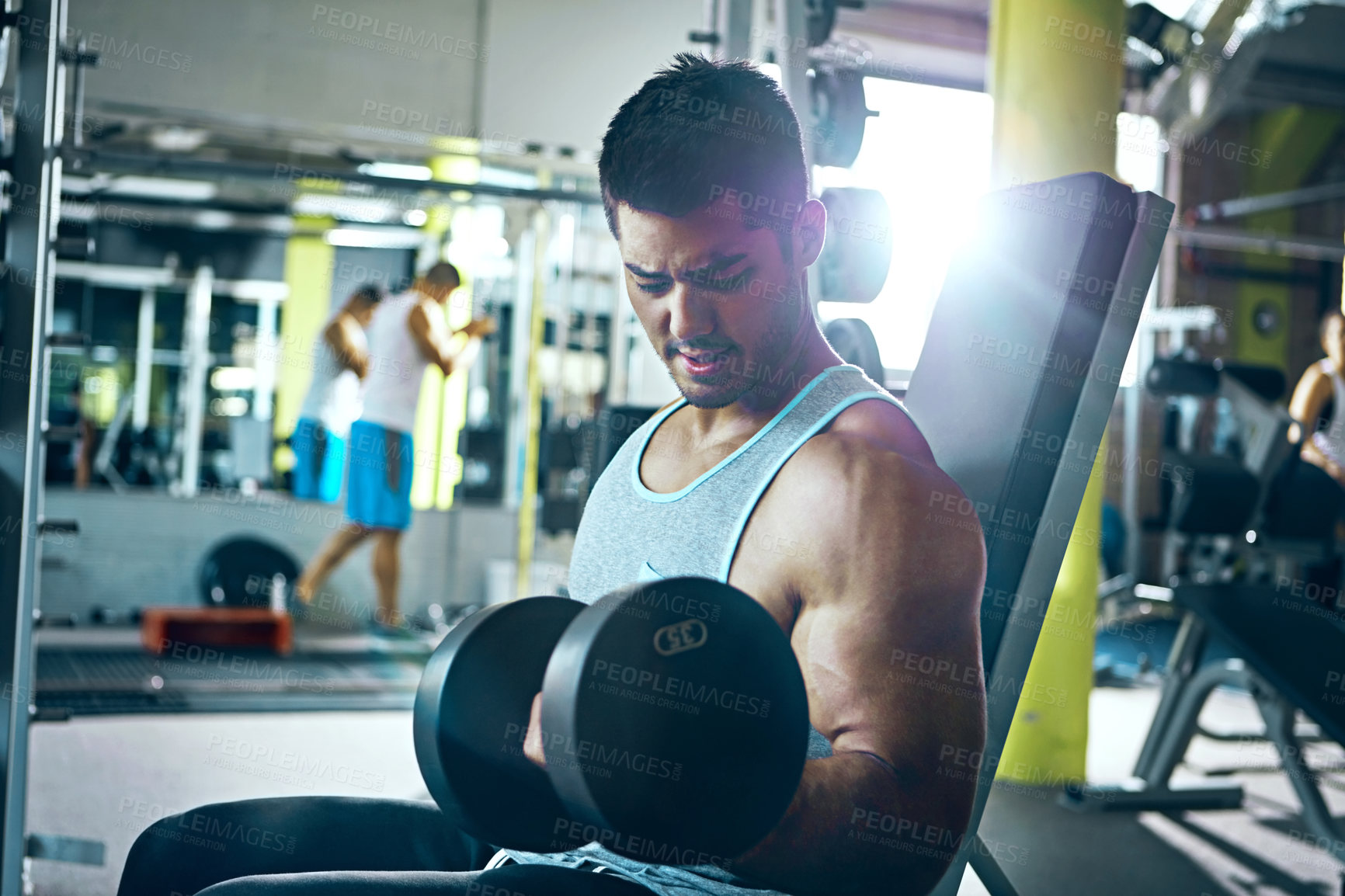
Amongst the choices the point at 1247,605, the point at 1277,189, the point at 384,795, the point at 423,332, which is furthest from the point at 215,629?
the point at 1277,189

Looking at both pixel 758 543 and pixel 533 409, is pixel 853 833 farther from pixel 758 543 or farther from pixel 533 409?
pixel 533 409

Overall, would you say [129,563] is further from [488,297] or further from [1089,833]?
[1089,833]

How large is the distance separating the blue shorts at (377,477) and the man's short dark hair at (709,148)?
3.73m

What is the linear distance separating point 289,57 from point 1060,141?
309 cm

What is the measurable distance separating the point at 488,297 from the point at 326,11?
1702 millimetres

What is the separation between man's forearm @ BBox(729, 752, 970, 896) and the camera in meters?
0.70

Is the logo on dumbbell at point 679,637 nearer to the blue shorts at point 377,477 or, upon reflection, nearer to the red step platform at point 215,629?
the blue shorts at point 377,477

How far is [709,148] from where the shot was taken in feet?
2.83

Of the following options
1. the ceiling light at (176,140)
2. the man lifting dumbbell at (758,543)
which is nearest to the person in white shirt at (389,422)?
the ceiling light at (176,140)

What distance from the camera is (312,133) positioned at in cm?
521

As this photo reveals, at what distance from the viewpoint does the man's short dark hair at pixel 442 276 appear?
4.58 metres

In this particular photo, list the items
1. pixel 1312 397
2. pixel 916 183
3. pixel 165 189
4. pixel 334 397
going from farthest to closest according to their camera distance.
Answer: pixel 165 189 → pixel 334 397 → pixel 1312 397 → pixel 916 183

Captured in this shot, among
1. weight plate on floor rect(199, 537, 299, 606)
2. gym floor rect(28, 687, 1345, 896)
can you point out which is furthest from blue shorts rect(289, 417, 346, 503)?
gym floor rect(28, 687, 1345, 896)

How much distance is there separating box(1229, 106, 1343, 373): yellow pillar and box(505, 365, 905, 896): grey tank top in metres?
9.40
